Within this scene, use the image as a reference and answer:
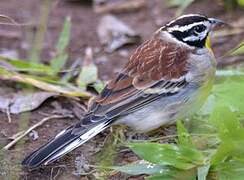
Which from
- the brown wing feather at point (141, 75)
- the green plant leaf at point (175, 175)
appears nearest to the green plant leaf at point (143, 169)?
the green plant leaf at point (175, 175)

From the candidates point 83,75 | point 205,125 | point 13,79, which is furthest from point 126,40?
point 205,125

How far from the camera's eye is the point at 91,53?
7258 millimetres

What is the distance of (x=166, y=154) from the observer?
439cm

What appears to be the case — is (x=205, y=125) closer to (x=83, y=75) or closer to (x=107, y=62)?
(x=83, y=75)

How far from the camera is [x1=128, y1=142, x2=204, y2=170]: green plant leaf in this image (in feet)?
14.3

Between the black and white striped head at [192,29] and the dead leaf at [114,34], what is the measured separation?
6.00 feet

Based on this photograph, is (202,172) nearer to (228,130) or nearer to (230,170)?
(230,170)

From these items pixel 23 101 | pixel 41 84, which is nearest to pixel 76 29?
pixel 41 84

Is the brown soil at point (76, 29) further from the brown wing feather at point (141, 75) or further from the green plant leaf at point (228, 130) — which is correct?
the green plant leaf at point (228, 130)

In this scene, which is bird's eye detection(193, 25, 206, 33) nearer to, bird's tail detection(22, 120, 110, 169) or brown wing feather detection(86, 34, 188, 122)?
brown wing feather detection(86, 34, 188, 122)

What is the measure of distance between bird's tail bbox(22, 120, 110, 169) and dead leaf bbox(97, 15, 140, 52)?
2446 millimetres

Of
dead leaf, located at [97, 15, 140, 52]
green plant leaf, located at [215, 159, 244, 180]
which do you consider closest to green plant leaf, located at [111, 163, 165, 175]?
green plant leaf, located at [215, 159, 244, 180]

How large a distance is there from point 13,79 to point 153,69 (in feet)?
4.37

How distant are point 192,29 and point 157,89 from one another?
1.99ft
